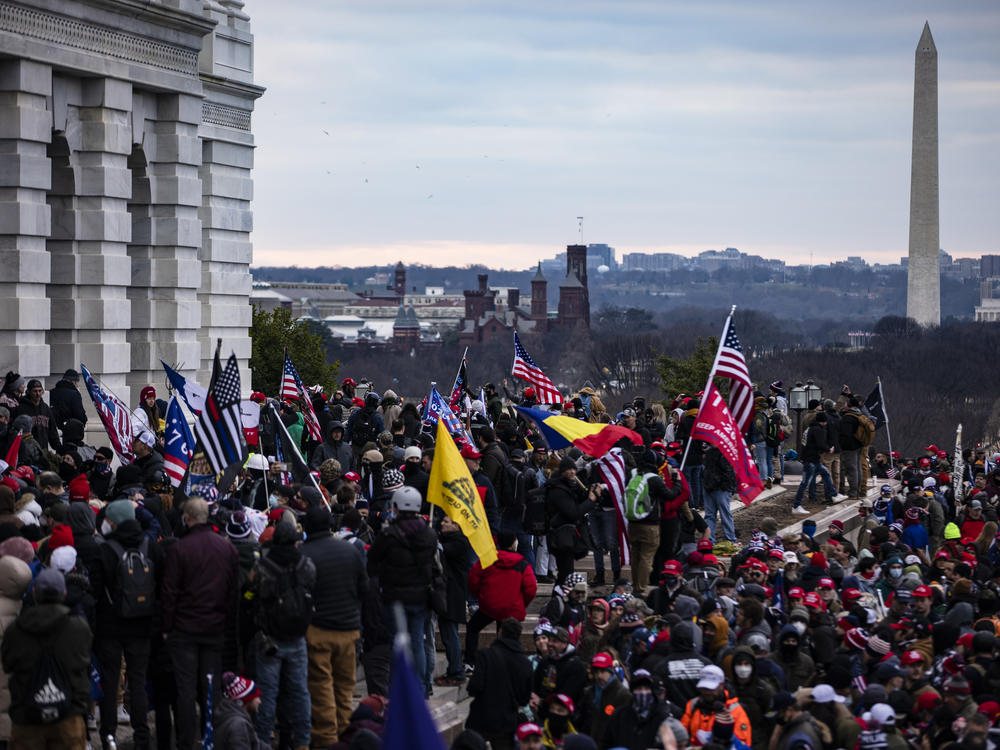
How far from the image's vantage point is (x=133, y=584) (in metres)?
11.6

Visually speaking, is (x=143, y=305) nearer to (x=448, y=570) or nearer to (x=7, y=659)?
(x=448, y=570)

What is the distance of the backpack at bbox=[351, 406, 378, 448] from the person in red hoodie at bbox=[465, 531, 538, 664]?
6930mm

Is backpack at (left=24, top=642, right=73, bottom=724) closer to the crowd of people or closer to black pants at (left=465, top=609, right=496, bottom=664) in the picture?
the crowd of people

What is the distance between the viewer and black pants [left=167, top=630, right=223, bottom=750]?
457 inches

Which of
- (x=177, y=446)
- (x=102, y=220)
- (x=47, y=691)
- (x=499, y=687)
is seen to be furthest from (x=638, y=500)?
(x=102, y=220)

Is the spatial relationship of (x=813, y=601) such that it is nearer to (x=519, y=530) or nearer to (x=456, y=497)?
(x=456, y=497)

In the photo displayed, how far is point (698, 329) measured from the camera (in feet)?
629

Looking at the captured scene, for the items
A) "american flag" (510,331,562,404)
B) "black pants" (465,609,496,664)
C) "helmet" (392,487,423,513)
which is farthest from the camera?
"american flag" (510,331,562,404)

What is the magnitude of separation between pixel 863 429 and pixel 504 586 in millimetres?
12625

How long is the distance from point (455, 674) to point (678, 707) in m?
3.16

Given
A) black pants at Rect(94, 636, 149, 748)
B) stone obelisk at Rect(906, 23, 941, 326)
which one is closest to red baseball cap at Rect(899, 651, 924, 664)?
black pants at Rect(94, 636, 149, 748)

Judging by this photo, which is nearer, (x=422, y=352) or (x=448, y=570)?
(x=448, y=570)

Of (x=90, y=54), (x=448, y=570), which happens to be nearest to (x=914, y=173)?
(x=90, y=54)

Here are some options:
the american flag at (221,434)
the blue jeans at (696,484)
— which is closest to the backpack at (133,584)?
the american flag at (221,434)
